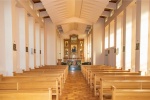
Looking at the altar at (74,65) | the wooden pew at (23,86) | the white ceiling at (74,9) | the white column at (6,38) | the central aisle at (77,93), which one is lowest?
the central aisle at (77,93)

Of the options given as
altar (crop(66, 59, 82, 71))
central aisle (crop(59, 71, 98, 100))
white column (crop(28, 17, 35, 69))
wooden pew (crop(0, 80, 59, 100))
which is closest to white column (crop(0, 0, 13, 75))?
central aisle (crop(59, 71, 98, 100))

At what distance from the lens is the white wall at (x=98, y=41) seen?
44.1 feet

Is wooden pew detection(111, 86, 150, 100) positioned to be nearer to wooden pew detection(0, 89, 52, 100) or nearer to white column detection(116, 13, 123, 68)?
wooden pew detection(0, 89, 52, 100)

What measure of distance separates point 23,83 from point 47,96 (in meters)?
1.23

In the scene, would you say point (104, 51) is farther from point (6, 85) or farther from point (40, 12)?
point (6, 85)

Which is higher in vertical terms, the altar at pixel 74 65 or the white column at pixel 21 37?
the white column at pixel 21 37

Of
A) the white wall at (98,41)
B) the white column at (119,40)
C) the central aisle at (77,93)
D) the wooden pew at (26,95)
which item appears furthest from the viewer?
the white wall at (98,41)

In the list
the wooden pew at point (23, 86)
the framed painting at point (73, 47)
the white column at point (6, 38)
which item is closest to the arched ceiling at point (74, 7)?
the white column at point (6, 38)

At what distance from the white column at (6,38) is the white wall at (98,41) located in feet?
27.9

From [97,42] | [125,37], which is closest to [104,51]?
[97,42]

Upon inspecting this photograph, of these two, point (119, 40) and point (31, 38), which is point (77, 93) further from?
point (119, 40)

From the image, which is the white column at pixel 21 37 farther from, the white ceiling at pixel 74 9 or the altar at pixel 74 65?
the altar at pixel 74 65

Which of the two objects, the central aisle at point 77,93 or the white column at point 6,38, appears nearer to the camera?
the central aisle at point 77,93

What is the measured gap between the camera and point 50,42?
523 inches
